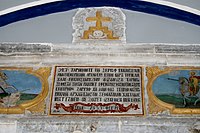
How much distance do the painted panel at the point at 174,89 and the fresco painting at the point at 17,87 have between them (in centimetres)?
131

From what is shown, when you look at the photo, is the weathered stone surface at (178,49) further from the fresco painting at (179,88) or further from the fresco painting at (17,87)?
the fresco painting at (17,87)

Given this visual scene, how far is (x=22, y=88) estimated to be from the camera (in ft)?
15.8

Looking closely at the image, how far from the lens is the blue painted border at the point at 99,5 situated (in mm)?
5426

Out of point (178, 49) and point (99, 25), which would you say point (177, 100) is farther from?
point (99, 25)

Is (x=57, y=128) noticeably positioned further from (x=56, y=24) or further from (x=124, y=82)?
(x=56, y=24)

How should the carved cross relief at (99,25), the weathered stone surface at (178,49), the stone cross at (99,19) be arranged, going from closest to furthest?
the weathered stone surface at (178,49), the carved cross relief at (99,25), the stone cross at (99,19)

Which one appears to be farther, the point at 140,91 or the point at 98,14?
the point at 98,14

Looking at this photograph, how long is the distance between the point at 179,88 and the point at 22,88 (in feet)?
5.95

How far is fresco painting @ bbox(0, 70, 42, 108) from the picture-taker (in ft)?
15.4

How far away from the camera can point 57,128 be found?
14.4 ft

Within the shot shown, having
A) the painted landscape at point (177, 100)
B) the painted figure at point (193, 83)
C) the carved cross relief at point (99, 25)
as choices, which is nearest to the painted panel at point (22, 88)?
the carved cross relief at point (99, 25)

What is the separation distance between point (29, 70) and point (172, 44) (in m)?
1.76

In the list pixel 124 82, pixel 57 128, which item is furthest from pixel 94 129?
pixel 124 82

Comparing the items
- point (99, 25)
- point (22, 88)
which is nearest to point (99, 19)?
point (99, 25)
